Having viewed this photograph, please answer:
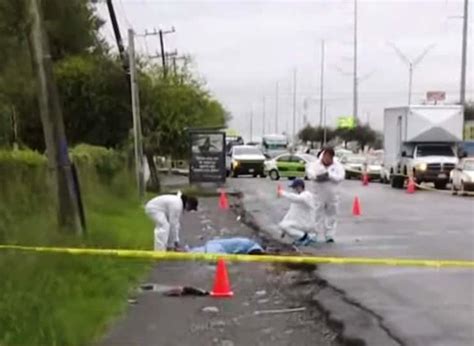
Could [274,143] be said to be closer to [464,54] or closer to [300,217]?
[464,54]

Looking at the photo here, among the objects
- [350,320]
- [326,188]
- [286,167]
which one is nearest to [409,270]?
[350,320]

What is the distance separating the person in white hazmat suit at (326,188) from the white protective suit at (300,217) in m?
0.22

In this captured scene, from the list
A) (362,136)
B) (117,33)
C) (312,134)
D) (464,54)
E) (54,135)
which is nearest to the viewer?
(54,135)

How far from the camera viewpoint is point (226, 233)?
2241 centimetres

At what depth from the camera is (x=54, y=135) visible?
16062mm

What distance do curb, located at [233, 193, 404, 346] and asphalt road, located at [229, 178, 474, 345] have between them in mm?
86

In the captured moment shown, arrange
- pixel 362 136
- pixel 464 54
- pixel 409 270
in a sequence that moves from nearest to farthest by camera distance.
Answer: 1. pixel 409 270
2. pixel 464 54
3. pixel 362 136

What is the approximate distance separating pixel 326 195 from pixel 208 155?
73.7 feet

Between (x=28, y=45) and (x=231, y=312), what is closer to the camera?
(x=231, y=312)

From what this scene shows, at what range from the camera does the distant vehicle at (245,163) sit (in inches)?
2416

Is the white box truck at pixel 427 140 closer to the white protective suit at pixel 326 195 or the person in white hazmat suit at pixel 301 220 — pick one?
the white protective suit at pixel 326 195

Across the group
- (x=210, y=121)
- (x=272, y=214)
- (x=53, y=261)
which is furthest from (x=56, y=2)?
(x=210, y=121)

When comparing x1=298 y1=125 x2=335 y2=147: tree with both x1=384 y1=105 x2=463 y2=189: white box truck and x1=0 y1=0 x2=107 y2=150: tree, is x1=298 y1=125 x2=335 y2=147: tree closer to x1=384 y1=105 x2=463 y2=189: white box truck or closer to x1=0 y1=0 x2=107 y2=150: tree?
x1=0 y1=0 x2=107 y2=150: tree

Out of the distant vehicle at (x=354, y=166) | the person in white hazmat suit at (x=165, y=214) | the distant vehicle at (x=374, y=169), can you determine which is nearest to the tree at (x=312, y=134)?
the distant vehicle at (x=354, y=166)
